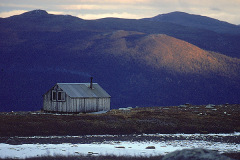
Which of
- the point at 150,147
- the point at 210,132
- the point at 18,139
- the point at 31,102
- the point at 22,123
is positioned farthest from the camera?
the point at 31,102

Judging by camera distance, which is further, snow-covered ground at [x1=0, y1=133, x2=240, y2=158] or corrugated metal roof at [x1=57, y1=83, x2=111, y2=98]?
corrugated metal roof at [x1=57, y1=83, x2=111, y2=98]

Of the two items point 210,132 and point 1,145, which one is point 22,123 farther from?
point 210,132

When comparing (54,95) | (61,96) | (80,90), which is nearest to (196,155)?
(61,96)

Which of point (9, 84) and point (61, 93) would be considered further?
point (9, 84)

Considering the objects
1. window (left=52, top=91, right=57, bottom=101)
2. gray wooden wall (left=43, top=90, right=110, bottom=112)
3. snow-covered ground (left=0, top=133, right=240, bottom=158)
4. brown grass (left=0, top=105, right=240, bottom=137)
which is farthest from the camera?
window (left=52, top=91, right=57, bottom=101)

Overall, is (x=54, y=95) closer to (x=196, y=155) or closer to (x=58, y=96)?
(x=58, y=96)

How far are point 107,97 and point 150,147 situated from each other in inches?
1395

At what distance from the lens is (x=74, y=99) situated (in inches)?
2425

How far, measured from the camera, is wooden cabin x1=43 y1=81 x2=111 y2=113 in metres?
61.7

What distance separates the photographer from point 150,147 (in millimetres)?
30953

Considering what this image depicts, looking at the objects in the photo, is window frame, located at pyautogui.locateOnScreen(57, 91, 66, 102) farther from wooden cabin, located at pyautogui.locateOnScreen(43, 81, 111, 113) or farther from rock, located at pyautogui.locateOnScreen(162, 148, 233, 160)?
rock, located at pyautogui.locateOnScreen(162, 148, 233, 160)

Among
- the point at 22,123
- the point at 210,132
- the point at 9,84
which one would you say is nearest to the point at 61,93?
the point at 22,123

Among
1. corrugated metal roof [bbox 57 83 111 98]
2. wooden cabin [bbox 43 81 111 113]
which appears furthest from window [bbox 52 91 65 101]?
corrugated metal roof [bbox 57 83 111 98]

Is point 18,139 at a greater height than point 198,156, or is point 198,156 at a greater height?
point 198,156
